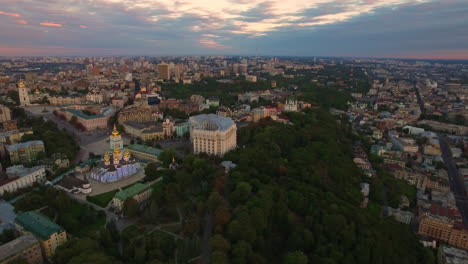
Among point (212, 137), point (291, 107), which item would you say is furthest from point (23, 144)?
point (291, 107)

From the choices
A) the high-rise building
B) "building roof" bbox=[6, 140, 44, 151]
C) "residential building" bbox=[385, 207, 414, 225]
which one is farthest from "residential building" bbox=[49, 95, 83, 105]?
"residential building" bbox=[385, 207, 414, 225]

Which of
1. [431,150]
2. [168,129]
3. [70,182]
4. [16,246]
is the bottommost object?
[431,150]

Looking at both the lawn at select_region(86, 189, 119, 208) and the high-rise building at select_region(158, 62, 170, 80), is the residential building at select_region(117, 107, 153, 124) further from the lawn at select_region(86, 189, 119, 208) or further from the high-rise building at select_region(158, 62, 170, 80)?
the high-rise building at select_region(158, 62, 170, 80)

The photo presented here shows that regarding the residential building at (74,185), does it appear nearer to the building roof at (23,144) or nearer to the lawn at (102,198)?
the lawn at (102,198)

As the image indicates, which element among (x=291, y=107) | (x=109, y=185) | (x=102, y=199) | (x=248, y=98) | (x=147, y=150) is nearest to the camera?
(x=102, y=199)

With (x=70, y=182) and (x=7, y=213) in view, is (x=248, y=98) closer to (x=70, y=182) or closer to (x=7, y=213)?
(x=70, y=182)
